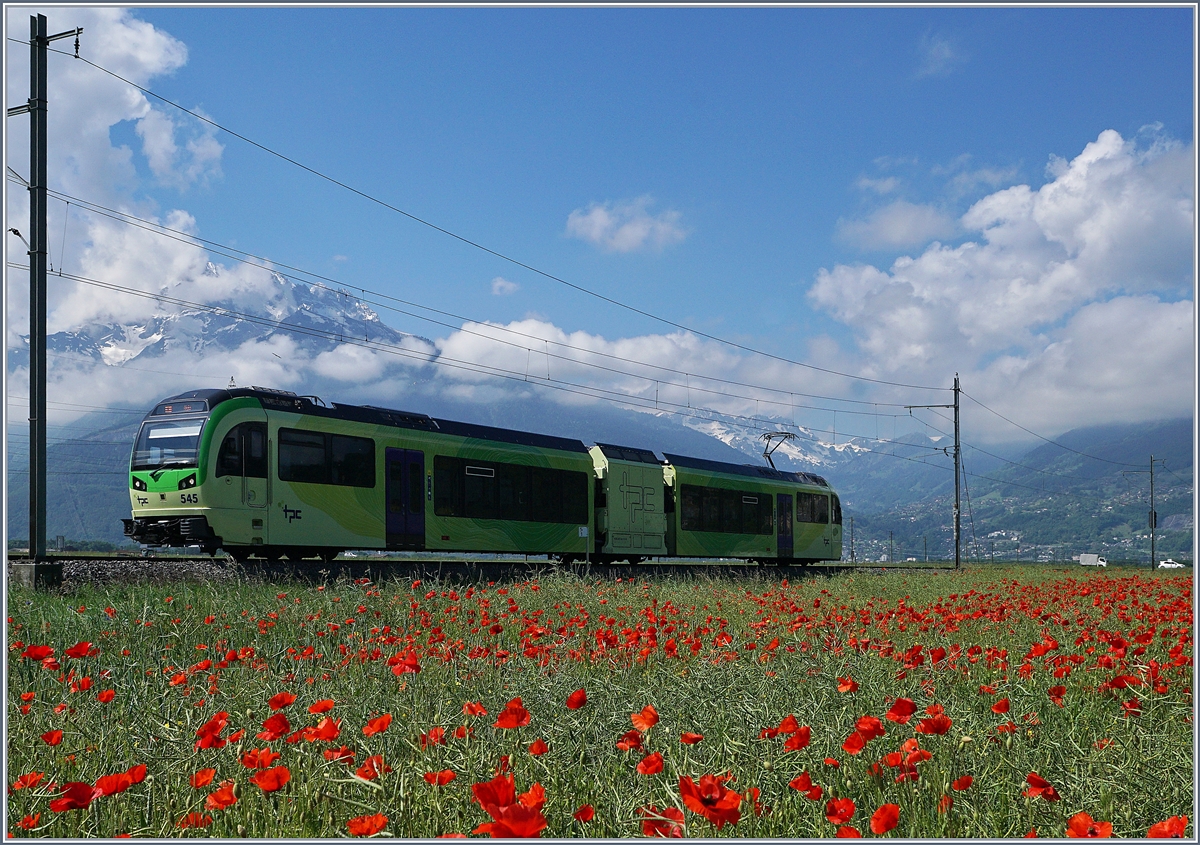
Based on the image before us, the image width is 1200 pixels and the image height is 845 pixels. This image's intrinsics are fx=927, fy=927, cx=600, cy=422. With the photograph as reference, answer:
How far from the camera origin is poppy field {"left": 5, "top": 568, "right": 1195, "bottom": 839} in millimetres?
2910

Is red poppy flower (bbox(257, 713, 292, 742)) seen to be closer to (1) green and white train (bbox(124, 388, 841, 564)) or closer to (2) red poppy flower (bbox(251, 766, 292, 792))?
(2) red poppy flower (bbox(251, 766, 292, 792))

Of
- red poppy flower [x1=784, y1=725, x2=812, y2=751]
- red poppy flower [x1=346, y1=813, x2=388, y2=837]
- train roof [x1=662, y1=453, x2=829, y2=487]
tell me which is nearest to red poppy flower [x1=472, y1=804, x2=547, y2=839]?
red poppy flower [x1=346, y1=813, x2=388, y2=837]

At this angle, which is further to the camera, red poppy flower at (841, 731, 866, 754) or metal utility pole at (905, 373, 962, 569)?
metal utility pole at (905, 373, 962, 569)

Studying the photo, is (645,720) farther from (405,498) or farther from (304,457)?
(405,498)

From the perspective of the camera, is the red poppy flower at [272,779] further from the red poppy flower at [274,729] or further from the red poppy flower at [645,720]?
the red poppy flower at [645,720]

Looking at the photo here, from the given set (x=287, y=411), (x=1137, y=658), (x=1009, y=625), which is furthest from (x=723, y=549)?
(x=1137, y=658)

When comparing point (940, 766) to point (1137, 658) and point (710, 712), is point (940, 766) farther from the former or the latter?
point (1137, 658)

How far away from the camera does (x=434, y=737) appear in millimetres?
3088

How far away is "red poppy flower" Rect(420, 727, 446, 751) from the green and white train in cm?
1320

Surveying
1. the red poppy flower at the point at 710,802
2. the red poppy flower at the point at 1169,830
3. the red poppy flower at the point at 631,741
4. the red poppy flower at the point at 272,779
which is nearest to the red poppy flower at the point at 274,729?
the red poppy flower at the point at 272,779

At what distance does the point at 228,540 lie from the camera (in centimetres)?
1561

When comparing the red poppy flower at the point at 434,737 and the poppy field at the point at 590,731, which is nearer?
the poppy field at the point at 590,731

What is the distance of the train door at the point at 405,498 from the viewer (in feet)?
58.9

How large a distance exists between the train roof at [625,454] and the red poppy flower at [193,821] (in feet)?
65.4
